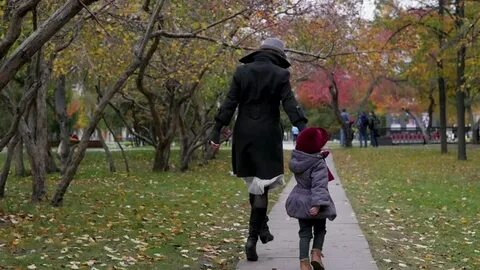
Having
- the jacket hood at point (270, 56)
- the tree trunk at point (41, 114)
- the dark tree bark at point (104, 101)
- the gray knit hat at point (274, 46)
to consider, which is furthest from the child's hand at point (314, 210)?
the tree trunk at point (41, 114)

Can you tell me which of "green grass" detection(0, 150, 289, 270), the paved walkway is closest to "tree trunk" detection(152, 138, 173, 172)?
"green grass" detection(0, 150, 289, 270)

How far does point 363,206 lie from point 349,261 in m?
4.99

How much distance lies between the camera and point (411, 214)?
10883 mm

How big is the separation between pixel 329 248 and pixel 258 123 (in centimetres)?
179

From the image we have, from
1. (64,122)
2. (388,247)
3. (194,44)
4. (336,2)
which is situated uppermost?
(336,2)

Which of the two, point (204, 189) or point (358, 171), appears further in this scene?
point (358, 171)

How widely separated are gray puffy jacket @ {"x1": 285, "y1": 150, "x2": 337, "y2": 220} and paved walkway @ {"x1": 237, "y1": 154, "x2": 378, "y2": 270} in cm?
64

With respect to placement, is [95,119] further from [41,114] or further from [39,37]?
[39,37]

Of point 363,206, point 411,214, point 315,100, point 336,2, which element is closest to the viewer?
point 411,214

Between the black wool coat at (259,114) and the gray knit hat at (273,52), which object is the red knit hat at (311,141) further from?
the gray knit hat at (273,52)

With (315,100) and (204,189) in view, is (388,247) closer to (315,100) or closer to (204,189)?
(204,189)

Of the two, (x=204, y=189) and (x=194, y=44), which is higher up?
(x=194, y=44)

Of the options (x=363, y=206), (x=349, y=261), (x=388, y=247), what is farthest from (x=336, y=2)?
(x=349, y=261)

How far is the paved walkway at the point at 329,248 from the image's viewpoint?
6.57 m
